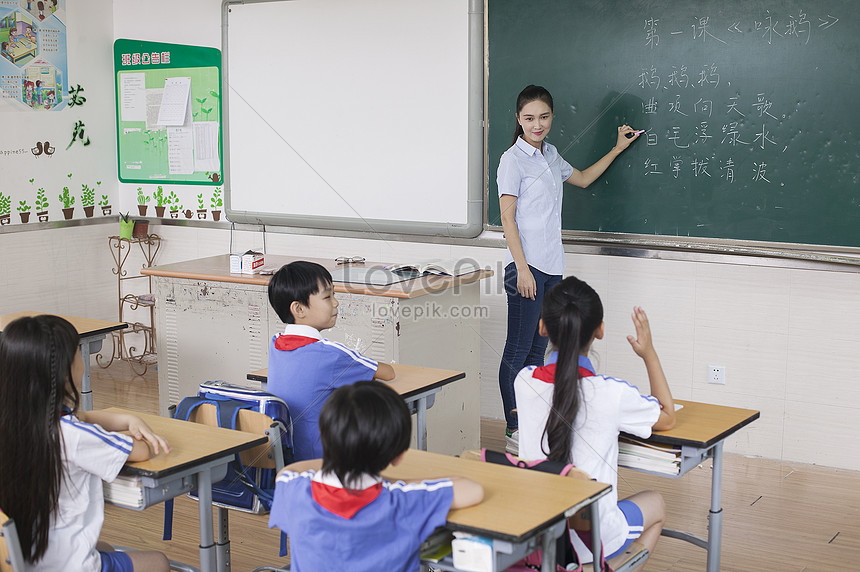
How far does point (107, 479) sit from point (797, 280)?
10.7ft

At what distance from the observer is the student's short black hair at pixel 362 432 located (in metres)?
1.82

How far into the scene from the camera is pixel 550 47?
15.7 ft

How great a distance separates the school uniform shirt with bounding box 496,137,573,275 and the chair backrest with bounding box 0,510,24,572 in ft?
9.00

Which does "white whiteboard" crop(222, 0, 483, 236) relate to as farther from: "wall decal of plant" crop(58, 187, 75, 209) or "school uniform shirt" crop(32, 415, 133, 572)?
"school uniform shirt" crop(32, 415, 133, 572)

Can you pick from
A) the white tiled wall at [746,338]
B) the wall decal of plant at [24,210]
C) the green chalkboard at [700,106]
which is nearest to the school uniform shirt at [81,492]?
the white tiled wall at [746,338]

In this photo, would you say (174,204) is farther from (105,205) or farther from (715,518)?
(715,518)

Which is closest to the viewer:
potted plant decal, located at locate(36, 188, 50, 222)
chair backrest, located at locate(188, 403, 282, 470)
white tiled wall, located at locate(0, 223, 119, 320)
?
chair backrest, located at locate(188, 403, 282, 470)

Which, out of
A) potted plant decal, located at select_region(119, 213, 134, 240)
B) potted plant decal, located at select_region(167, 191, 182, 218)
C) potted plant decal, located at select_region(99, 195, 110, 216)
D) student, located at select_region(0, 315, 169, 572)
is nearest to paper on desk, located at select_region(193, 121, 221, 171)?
potted plant decal, located at select_region(167, 191, 182, 218)

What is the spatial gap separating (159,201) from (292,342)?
3.82 m

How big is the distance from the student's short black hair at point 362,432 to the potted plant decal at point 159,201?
4866 millimetres

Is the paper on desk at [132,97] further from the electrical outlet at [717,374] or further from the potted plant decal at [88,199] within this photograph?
the electrical outlet at [717,374]

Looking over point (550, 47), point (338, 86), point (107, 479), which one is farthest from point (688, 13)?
point (107, 479)

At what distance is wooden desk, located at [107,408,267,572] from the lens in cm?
232

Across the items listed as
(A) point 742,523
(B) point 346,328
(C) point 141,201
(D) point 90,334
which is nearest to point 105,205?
(C) point 141,201
